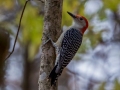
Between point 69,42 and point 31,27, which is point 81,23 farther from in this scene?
point 31,27

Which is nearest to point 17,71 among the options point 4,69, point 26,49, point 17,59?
point 17,59

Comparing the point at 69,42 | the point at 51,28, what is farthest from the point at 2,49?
the point at 69,42

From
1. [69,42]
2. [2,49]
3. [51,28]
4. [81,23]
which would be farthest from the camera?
[81,23]

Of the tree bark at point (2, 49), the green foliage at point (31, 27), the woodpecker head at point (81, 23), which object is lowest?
the green foliage at point (31, 27)

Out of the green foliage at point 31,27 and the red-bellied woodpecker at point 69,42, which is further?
the green foliage at point 31,27

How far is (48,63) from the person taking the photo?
263 cm

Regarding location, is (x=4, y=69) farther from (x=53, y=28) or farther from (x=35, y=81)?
(x=35, y=81)

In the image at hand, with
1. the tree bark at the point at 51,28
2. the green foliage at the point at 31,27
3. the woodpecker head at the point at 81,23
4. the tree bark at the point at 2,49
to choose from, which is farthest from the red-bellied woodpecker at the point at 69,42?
the tree bark at the point at 2,49

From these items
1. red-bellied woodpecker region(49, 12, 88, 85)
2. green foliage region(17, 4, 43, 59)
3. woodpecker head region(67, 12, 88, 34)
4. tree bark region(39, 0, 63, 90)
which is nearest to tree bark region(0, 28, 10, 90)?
tree bark region(39, 0, 63, 90)

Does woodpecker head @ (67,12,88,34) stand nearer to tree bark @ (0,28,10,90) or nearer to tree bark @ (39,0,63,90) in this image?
tree bark @ (39,0,63,90)

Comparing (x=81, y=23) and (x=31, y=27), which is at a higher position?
(x=81, y=23)

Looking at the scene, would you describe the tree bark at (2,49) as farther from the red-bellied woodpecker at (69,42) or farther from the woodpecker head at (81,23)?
the woodpecker head at (81,23)

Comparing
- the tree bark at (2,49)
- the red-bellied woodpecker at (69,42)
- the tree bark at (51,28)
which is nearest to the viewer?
the tree bark at (2,49)

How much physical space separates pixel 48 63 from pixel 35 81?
4.74 metres
